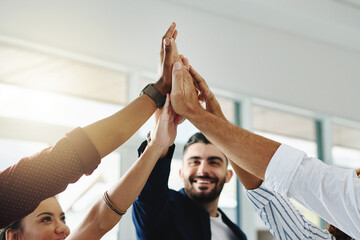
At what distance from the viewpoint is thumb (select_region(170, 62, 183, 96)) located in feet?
4.97

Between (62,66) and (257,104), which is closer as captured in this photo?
(62,66)

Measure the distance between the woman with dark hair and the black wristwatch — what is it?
24 millimetres

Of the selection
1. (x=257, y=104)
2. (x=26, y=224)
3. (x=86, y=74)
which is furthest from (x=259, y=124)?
(x=26, y=224)

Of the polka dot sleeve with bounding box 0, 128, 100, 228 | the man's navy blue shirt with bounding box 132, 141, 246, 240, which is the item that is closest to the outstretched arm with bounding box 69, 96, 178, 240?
the man's navy blue shirt with bounding box 132, 141, 246, 240

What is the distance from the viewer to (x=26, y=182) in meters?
0.76

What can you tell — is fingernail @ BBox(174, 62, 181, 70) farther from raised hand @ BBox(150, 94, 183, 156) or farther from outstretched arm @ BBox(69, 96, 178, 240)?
outstretched arm @ BBox(69, 96, 178, 240)

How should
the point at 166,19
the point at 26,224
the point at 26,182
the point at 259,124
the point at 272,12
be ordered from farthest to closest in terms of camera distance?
the point at 259,124, the point at 272,12, the point at 166,19, the point at 26,224, the point at 26,182

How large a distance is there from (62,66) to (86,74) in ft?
0.75

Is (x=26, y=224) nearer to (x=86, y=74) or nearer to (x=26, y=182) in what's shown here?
(x=26, y=182)

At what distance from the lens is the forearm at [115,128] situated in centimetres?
92

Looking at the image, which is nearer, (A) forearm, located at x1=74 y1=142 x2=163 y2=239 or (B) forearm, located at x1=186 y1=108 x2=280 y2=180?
(B) forearm, located at x1=186 y1=108 x2=280 y2=180

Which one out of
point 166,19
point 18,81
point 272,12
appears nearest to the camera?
point 18,81

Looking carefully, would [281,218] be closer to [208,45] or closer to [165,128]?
[165,128]

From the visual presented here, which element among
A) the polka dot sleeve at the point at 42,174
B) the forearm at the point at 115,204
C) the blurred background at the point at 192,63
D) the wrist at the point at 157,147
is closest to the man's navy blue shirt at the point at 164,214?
the wrist at the point at 157,147
